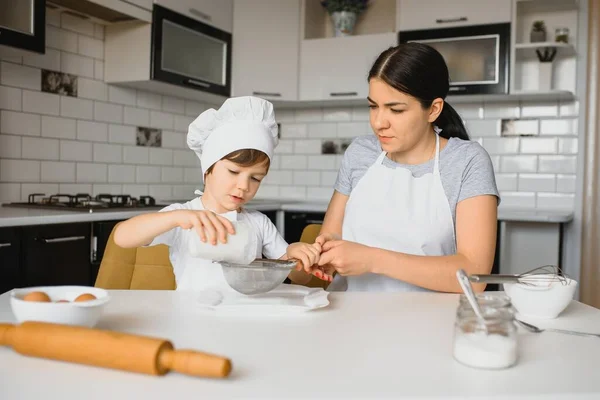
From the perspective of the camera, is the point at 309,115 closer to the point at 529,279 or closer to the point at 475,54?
the point at 475,54

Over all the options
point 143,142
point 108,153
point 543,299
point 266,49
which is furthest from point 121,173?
point 543,299

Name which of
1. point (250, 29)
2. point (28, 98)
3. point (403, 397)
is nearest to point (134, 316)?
point (403, 397)

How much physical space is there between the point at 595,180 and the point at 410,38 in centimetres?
137

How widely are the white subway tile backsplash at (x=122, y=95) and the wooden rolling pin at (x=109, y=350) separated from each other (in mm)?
2684

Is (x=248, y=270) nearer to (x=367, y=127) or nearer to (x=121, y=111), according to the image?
(x=121, y=111)

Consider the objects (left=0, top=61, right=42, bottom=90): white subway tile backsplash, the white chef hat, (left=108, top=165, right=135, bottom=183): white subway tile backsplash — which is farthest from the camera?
(left=108, top=165, right=135, bottom=183): white subway tile backsplash

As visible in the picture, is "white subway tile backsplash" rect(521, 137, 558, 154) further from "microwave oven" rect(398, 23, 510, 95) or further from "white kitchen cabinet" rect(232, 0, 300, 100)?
"white kitchen cabinet" rect(232, 0, 300, 100)

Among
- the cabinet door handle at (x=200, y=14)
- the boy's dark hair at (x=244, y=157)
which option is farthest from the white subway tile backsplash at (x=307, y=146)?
the boy's dark hair at (x=244, y=157)

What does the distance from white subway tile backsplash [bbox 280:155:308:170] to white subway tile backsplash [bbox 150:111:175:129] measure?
35.8 inches

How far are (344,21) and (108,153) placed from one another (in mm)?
1750

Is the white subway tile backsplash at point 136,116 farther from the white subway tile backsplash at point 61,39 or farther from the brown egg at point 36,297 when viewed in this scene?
the brown egg at point 36,297

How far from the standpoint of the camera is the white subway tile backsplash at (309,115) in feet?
14.0

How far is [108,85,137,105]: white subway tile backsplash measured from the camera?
11.0 ft

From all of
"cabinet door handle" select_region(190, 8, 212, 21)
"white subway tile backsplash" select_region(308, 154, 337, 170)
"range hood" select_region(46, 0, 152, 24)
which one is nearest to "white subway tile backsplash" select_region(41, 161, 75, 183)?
"range hood" select_region(46, 0, 152, 24)
